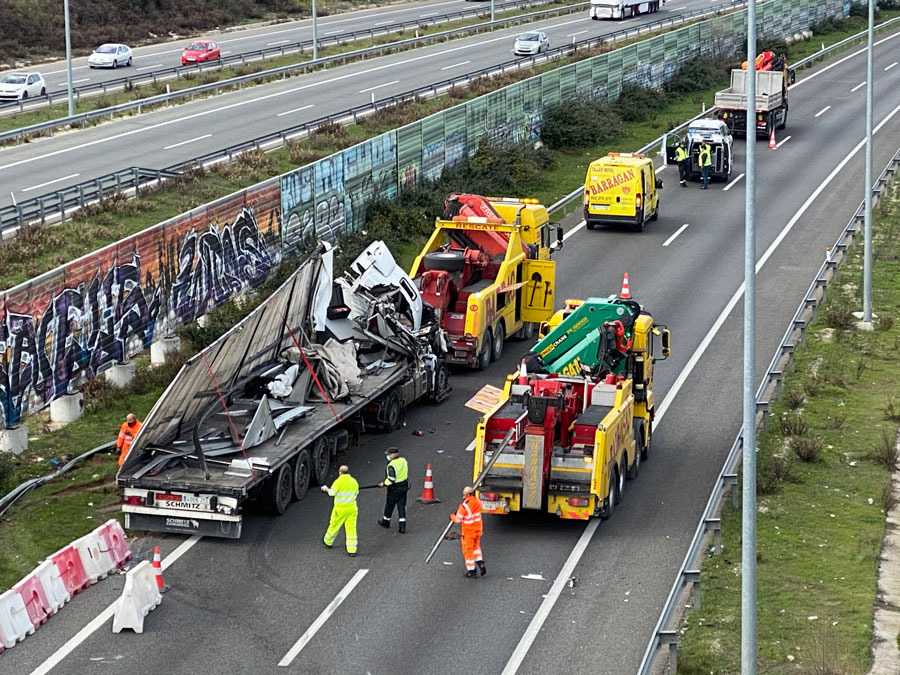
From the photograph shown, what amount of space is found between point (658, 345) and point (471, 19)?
6664cm

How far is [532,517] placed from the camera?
2252 centimetres

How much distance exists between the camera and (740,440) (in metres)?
24.9

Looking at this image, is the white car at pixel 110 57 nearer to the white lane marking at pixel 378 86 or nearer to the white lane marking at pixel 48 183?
the white lane marking at pixel 378 86

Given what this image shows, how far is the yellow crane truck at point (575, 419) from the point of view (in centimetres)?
2128

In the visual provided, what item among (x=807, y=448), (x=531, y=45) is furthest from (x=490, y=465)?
(x=531, y=45)

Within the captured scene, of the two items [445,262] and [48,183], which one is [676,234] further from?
[48,183]

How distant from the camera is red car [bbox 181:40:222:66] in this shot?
6888 cm

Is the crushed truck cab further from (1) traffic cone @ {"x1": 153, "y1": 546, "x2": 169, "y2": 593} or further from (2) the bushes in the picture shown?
(2) the bushes

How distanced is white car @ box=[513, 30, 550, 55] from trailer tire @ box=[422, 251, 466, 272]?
144 feet

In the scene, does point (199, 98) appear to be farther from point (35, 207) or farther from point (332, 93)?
point (35, 207)

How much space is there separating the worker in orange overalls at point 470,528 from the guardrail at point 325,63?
34.2m

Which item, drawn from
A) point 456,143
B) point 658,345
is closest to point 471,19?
point 456,143

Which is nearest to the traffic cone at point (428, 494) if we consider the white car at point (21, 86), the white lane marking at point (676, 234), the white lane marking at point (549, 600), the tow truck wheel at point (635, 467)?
the white lane marking at point (549, 600)

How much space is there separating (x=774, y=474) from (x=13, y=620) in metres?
12.8
